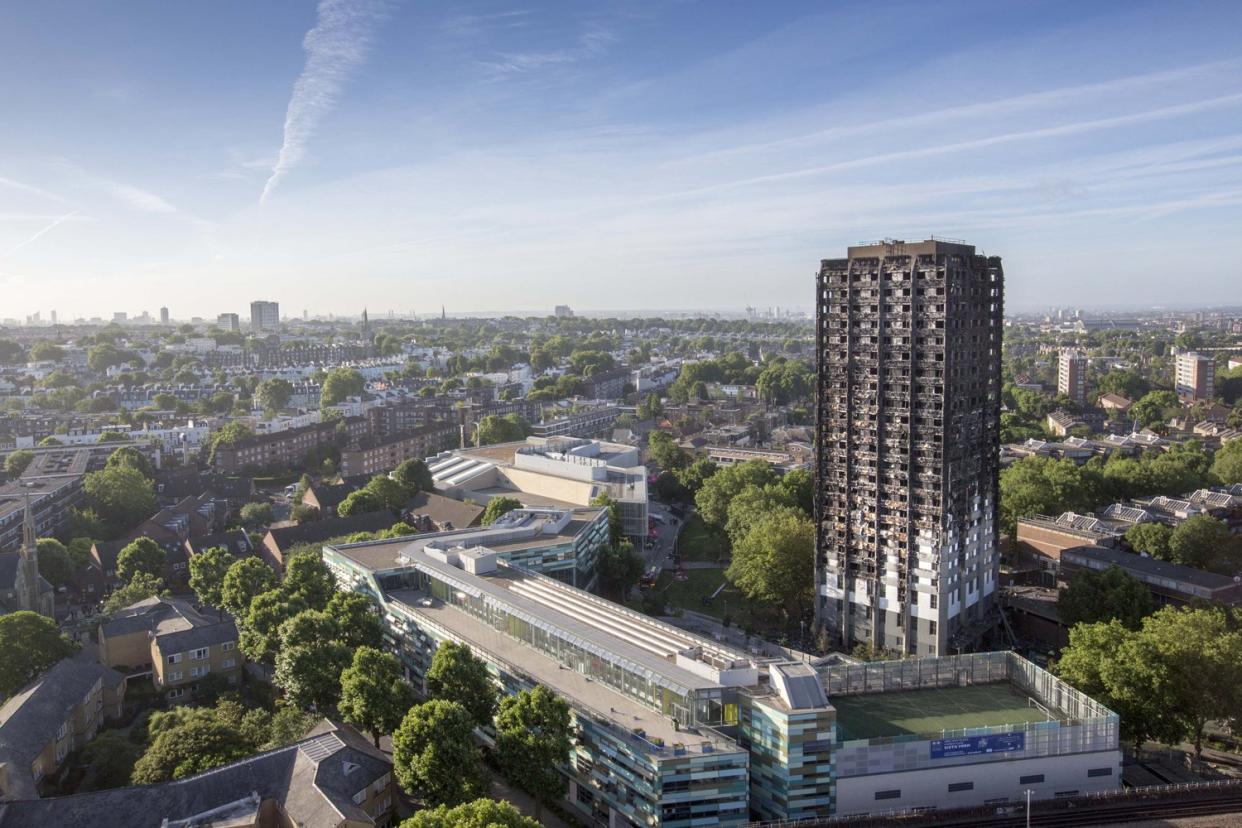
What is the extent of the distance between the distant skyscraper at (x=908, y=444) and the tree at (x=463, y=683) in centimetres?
1661

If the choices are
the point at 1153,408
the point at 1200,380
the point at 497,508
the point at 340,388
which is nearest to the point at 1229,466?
the point at 1153,408

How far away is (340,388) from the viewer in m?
98.0

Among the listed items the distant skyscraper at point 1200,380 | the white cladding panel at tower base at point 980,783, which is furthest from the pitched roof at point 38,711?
the distant skyscraper at point 1200,380

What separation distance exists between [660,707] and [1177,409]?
261 feet

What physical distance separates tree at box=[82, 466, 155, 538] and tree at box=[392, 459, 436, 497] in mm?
13995

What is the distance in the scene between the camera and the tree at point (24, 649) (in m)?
29.5

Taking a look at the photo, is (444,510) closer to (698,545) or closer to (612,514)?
(612,514)

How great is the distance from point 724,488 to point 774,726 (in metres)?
29.1

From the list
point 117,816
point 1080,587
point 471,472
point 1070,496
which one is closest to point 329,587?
point 117,816

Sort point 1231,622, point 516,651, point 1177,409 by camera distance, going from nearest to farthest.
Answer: point 516,651, point 1231,622, point 1177,409

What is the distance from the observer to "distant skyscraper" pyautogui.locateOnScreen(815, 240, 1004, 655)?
34.2m

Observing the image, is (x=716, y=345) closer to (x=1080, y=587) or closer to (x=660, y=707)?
(x=1080, y=587)

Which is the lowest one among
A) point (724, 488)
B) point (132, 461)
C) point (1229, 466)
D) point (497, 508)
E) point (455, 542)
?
point (497, 508)

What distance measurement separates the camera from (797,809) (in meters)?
22.0
